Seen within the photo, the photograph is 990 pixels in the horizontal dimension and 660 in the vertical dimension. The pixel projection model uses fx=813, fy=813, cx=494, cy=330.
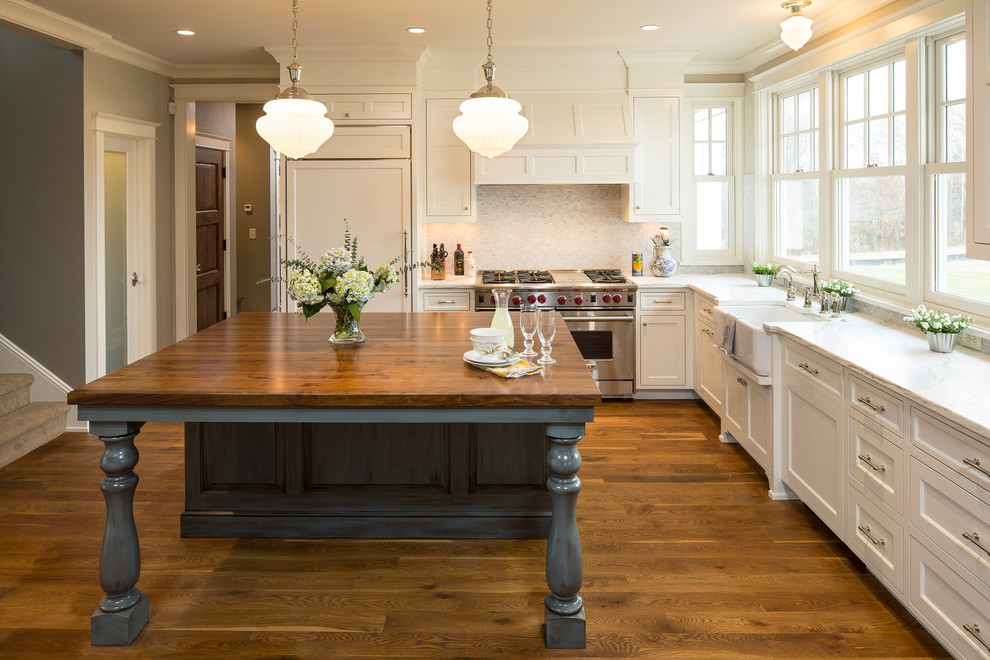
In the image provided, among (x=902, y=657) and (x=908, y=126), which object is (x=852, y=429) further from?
(x=908, y=126)

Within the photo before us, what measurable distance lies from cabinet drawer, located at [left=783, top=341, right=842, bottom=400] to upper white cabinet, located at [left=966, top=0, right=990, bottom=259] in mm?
712

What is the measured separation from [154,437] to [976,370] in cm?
470

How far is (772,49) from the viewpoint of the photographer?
568cm

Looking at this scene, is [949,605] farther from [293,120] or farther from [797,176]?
[797,176]

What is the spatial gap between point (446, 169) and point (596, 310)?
1.58 m

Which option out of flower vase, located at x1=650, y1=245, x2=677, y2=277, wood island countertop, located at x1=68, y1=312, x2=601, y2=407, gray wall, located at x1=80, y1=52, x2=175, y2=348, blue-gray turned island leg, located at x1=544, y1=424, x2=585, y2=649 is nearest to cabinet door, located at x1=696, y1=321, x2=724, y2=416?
flower vase, located at x1=650, y1=245, x2=677, y2=277

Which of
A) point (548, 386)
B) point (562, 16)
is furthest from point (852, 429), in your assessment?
point (562, 16)

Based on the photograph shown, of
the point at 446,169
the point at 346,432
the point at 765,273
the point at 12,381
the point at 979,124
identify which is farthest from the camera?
the point at 446,169

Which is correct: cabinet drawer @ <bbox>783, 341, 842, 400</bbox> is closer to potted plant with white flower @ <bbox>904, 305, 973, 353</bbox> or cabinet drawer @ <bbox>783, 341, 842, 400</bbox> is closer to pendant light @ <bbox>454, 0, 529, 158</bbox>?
potted plant with white flower @ <bbox>904, 305, 973, 353</bbox>

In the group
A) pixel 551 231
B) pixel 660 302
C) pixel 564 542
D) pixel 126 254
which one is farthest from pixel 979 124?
pixel 126 254

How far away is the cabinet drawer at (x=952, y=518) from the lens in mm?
2320

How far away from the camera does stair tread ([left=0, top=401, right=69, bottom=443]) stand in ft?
16.2

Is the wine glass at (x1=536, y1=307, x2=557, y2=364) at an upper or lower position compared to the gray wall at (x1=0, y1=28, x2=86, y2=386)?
lower

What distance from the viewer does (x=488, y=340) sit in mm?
3180
